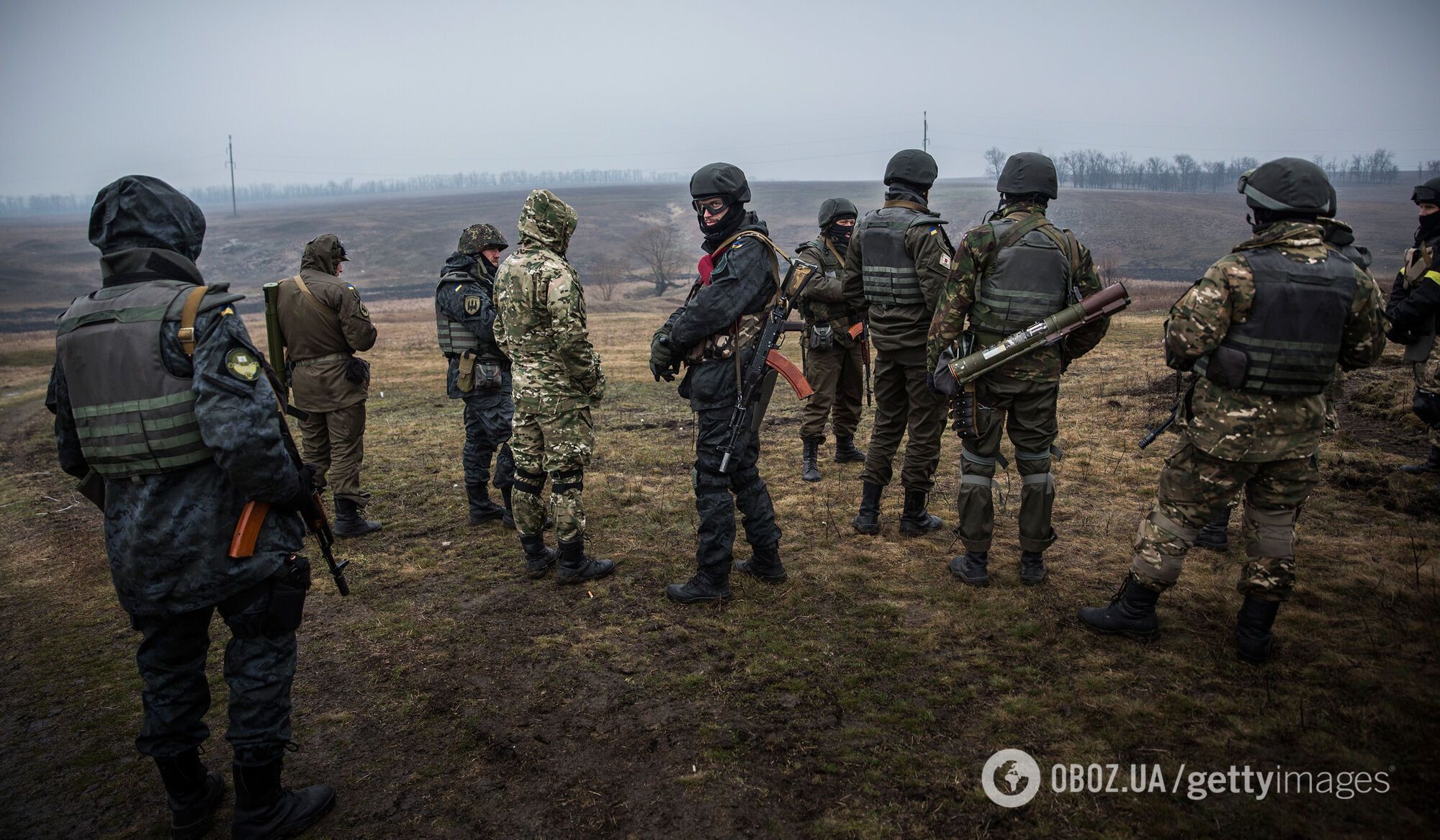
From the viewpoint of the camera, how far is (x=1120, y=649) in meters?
4.18

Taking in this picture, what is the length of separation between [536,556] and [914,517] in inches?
118

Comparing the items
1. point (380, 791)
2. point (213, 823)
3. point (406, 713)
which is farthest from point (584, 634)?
point (213, 823)

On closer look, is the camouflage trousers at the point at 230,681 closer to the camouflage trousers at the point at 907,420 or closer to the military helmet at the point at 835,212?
the camouflage trousers at the point at 907,420

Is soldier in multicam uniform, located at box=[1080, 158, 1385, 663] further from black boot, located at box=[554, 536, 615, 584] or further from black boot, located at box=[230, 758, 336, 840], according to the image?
black boot, located at box=[230, 758, 336, 840]

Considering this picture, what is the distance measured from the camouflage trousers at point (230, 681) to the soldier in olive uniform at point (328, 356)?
3189 millimetres

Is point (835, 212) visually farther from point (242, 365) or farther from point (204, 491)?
point (204, 491)

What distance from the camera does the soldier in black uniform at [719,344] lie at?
4781 millimetres

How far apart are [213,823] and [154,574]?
119 cm

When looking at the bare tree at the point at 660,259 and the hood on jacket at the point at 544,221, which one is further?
the bare tree at the point at 660,259

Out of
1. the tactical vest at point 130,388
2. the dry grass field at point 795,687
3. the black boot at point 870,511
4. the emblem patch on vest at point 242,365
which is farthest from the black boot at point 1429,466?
the tactical vest at point 130,388

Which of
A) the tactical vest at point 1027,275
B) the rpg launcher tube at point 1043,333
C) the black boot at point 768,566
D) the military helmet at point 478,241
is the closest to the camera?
the rpg launcher tube at point 1043,333

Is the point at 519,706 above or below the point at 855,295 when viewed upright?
below

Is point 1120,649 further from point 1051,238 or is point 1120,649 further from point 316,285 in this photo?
point 316,285

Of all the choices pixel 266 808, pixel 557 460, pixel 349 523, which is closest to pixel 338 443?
pixel 349 523
